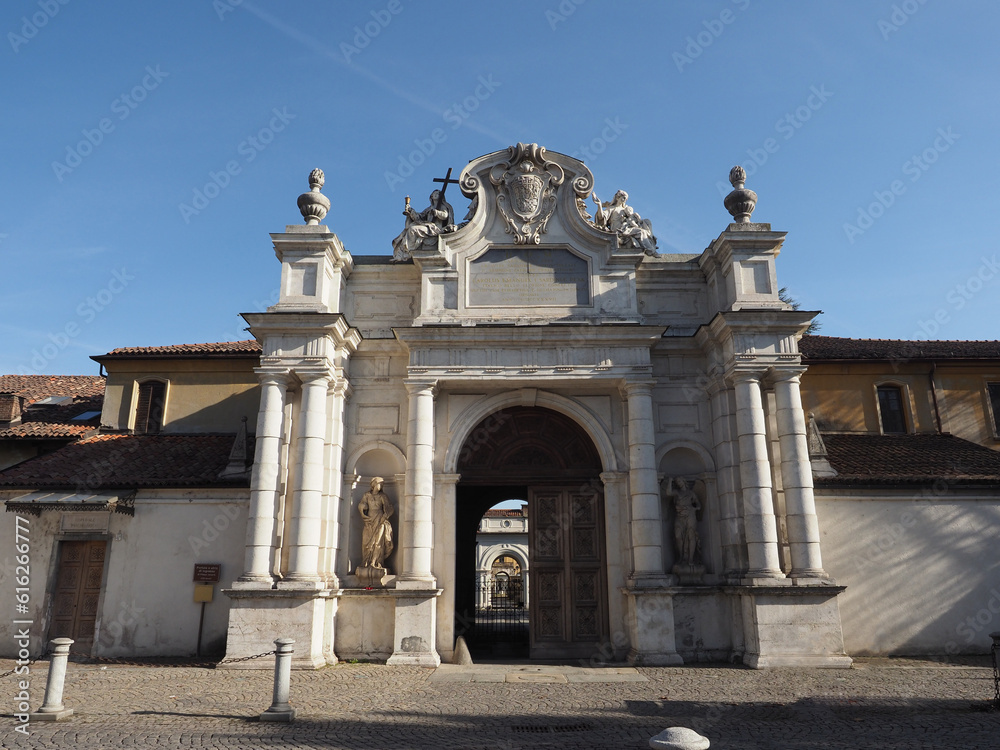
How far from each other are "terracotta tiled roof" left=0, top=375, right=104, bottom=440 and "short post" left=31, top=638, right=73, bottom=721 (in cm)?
1257

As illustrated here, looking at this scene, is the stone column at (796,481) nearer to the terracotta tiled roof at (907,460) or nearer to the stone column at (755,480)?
the stone column at (755,480)

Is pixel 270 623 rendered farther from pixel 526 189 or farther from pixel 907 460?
pixel 907 460

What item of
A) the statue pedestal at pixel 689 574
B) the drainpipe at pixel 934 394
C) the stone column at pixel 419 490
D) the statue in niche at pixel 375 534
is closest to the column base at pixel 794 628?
the statue pedestal at pixel 689 574

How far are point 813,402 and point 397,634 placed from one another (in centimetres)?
1363

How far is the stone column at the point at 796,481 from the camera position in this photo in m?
14.0

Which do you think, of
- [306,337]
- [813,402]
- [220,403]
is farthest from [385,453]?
[813,402]

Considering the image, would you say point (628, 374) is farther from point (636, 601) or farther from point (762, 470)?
point (636, 601)

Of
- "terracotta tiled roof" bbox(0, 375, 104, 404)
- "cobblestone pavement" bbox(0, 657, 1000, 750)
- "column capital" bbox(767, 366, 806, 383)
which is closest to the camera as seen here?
"cobblestone pavement" bbox(0, 657, 1000, 750)

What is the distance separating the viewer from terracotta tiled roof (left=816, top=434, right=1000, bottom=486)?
16.0m

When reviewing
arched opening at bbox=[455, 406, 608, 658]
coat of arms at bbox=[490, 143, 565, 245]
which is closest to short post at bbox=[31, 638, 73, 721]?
arched opening at bbox=[455, 406, 608, 658]

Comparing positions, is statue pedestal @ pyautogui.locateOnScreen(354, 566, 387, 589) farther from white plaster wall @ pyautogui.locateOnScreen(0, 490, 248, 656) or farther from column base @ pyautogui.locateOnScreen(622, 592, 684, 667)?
column base @ pyautogui.locateOnScreen(622, 592, 684, 667)

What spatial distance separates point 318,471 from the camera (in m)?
14.6

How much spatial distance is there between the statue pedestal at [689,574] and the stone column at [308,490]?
7.28 metres

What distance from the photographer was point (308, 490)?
14367mm
